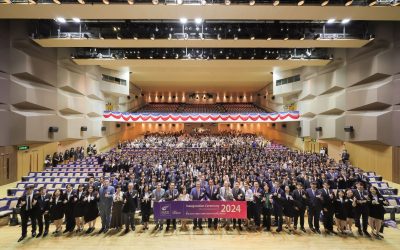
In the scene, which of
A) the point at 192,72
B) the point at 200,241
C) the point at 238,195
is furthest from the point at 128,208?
the point at 192,72

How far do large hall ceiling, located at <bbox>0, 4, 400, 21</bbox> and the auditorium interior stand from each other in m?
0.04

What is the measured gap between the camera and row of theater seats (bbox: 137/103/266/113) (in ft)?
112

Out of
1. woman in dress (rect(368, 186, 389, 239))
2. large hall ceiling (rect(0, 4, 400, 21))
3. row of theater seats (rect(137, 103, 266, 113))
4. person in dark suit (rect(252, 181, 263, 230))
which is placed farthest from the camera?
row of theater seats (rect(137, 103, 266, 113))

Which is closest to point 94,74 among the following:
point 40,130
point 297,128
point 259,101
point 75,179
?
point 40,130

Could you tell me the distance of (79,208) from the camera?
7039mm

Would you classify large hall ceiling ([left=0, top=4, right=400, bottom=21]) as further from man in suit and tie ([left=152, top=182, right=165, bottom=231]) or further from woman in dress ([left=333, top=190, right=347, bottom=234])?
woman in dress ([left=333, top=190, right=347, bottom=234])

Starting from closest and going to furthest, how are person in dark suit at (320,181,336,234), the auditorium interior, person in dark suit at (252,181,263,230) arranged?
1. person in dark suit at (320,181,336,234)
2. person in dark suit at (252,181,263,230)
3. the auditorium interior

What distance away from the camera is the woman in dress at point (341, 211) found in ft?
22.6

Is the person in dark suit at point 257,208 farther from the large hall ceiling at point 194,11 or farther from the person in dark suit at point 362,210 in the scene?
the large hall ceiling at point 194,11

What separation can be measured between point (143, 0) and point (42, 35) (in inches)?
276

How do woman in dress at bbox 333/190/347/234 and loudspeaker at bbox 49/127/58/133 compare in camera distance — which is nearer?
woman in dress at bbox 333/190/347/234

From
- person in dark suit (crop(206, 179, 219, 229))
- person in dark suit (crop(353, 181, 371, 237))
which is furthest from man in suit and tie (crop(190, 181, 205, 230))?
person in dark suit (crop(353, 181, 371, 237))

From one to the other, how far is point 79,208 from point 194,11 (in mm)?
8232

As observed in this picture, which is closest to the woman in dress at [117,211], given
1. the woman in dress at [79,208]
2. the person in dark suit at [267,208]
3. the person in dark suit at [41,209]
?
the woman in dress at [79,208]
